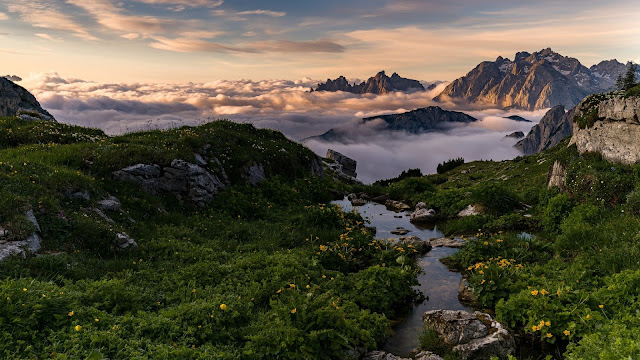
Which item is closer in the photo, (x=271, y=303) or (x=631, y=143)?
(x=271, y=303)

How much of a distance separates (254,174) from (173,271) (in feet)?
41.8

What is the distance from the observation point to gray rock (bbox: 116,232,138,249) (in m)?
12.6

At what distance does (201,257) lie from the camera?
12.7 m

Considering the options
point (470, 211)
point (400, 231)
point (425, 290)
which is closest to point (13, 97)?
point (400, 231)

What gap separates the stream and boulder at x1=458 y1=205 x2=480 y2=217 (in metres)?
2.16

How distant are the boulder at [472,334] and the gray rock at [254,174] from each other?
1527 cm

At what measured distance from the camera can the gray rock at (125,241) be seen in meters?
12.6

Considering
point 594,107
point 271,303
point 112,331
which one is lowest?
point 271,303

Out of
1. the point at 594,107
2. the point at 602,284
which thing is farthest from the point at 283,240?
the point at 594,107

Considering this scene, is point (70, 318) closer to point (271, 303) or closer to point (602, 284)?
point (271, 303)

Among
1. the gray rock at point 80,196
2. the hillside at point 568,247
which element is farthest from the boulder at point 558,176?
the gray rock at point 80,196

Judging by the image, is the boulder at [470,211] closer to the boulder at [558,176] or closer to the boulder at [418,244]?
the boulder at [558,176]

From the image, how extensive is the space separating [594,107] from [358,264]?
66.5 ft

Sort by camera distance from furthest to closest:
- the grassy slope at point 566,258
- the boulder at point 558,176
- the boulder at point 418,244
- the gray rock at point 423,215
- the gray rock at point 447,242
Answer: the gray rock at point 423,215, the boulder at point 558,176, the gray rock at point 447,242, the boulder at point 418,244, the grassy slope at point 566,258
